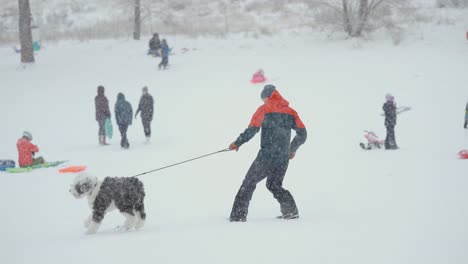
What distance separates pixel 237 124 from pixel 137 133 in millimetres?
3719

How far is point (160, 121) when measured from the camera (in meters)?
19.3

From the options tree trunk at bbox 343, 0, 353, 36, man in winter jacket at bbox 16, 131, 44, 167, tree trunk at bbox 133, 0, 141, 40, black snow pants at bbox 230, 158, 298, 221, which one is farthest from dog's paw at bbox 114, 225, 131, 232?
tree trunk at bbox 133, 0, 141, 40

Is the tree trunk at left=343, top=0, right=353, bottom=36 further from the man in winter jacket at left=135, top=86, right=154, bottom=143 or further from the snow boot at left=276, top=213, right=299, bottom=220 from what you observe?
the snow boot at left=276, top=213, right=299, bottom=220

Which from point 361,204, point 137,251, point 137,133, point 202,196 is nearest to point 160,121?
point 137,133

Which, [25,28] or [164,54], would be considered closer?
[164,54]

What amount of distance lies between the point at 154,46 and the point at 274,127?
2220cm

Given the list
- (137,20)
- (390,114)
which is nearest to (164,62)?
(137,20)

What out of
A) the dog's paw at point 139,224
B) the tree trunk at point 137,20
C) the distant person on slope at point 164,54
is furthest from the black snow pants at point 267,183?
the tree trunk at point 137,20

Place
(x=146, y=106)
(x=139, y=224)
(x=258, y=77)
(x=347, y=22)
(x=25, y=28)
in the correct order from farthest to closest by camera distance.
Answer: (x=347, y=22) → (x=25, y=28) → (x=258, y=77) → (x=146, y=106) → (x=139, y=224)

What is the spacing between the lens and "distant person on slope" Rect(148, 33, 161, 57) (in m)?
27.2

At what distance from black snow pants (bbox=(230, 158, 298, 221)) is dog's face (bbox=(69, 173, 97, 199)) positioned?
6.45 ft

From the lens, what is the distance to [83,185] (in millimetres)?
6445

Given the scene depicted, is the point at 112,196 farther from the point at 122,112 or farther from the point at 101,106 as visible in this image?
the point at 101,106

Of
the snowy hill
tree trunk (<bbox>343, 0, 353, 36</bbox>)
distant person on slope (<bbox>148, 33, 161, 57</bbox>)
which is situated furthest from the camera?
the snowy hill
